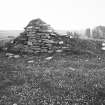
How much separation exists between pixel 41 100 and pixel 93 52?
11.2m

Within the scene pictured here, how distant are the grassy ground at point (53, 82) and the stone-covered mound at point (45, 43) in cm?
309

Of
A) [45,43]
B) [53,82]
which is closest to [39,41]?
[45,43]

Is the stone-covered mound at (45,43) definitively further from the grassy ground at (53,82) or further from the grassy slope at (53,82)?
the grassy ground at (53,82)

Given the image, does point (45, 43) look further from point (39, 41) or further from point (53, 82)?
point (53, 82)

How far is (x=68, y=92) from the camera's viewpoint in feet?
30.0

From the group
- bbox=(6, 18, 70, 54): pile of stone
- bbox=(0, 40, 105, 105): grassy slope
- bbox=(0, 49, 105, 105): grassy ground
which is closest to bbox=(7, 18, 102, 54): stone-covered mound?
bbox=(6, 18, 70, 54): pile of stone

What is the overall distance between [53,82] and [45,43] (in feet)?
30.3

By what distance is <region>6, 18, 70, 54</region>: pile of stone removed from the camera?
18875mm

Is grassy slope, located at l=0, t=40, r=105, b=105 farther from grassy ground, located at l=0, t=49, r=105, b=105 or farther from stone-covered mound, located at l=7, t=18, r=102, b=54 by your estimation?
stone-covered mound, located at l=7, t=18, r=102, b=54

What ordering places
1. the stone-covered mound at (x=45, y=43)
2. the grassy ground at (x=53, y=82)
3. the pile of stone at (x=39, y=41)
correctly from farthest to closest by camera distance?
the pile of stone at (x=39, y=41)
the stone-covered mound at (x=45, y=43)
the grassy ground at (x=53, y=82)

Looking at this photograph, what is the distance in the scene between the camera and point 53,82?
10391 millimetres

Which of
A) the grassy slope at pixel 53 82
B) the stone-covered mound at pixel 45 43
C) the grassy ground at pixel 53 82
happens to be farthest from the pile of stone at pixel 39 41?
the grassy ground at pixel 53 82

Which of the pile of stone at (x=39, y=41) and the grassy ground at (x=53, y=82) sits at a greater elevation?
the pile of stone at (x=39, y=41)

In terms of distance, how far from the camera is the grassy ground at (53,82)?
27.4 feet
